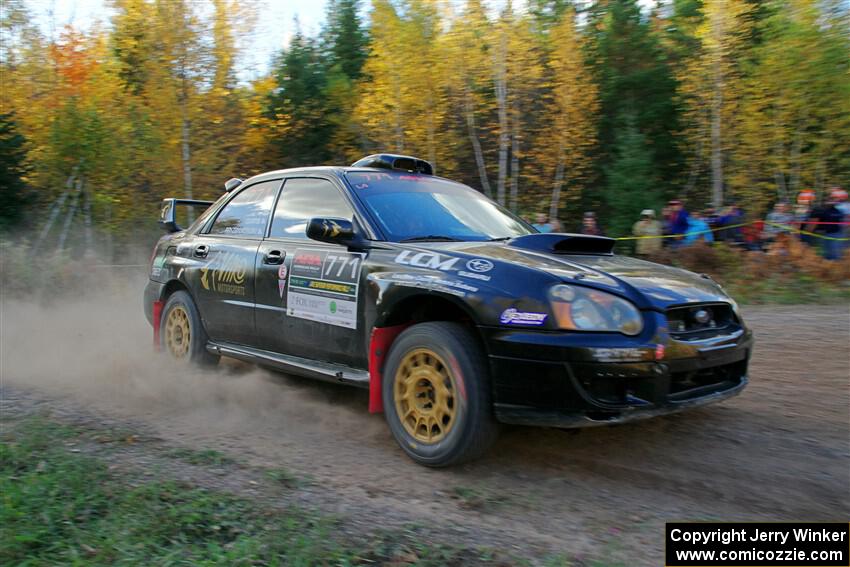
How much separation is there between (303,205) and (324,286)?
778mm

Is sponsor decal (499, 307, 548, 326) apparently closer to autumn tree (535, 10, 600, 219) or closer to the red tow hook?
the red tow hook

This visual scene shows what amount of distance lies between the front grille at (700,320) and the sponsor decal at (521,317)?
670 mm

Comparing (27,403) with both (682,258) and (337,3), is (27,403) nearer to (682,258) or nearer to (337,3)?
(682,258)

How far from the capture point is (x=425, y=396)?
12.6 feet

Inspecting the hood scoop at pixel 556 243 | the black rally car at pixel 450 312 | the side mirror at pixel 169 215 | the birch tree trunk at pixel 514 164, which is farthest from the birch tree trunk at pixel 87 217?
the hood scoop at pixel 556 243

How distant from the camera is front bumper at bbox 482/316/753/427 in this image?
335 centimetres

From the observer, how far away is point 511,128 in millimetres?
21578

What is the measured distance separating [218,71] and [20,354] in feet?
49.6

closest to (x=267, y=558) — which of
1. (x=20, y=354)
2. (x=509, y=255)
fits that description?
(x=509, y=255)

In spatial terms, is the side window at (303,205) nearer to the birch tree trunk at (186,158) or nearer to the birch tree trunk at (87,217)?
the birch tree trunk at (186,158)

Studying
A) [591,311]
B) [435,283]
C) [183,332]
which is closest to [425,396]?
[435,283]

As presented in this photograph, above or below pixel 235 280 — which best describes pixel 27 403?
below

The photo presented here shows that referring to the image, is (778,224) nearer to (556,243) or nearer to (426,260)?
(556,243)

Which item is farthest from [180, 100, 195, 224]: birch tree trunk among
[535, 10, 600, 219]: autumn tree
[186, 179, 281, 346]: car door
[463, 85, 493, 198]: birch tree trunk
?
[186, 179, 281, 346]: car door
